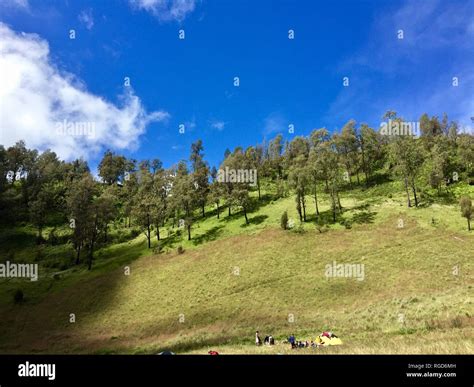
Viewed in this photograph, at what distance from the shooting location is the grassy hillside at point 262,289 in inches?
1499

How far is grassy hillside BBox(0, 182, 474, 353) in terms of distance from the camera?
125 ft

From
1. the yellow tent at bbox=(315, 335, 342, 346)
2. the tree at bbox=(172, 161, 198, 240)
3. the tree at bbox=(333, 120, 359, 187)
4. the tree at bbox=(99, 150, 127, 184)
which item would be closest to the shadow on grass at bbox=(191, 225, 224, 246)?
the tree at bbox=(172, 161, 198, 240)

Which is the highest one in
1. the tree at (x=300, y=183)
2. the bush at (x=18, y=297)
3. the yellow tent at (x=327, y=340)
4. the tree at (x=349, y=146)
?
the tree at (x=349, y=146)

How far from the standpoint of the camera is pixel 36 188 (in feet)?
456

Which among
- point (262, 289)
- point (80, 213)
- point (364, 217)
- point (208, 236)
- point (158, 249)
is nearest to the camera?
point (262, 289)

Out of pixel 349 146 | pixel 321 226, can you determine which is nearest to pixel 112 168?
pixel 349 146

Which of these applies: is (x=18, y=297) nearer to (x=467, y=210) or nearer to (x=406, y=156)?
→ (x=467, y=210)

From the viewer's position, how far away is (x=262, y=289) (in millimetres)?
55781

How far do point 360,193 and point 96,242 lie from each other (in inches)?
3088

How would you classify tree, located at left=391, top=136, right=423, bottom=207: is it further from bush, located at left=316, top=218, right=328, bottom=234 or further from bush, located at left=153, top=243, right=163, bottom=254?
bush, located at left=153, top=243, right=163, bottom=254

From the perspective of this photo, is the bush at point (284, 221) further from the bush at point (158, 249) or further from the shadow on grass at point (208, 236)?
the bush at point (158, 249)

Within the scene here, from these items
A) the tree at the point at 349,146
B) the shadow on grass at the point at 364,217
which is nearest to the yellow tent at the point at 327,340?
the shadow on grass at the point at 364,217

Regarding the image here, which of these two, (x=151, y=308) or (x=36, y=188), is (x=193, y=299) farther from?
(x=36, y=188)

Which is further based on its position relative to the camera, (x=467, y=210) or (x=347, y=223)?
(x=347, y=223)
